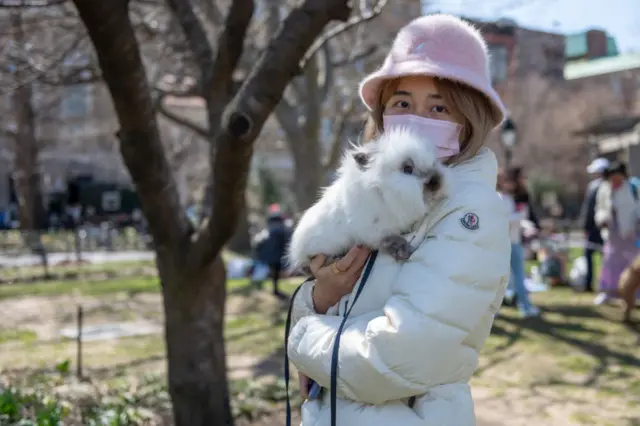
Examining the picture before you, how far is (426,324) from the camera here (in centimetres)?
161

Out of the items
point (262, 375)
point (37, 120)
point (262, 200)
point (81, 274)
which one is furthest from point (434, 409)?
point (262, 200)

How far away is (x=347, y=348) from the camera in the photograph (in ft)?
5.57

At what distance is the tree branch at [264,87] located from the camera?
3.43 m

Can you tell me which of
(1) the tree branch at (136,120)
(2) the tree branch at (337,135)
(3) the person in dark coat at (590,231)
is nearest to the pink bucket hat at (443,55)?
(1) the tree branch at (136,120)

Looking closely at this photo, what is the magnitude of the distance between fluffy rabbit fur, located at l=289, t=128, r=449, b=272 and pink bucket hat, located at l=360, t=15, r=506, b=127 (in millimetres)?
225

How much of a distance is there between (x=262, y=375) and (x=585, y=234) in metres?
6.75

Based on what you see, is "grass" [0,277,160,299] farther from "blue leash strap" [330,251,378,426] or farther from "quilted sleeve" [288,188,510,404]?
"quilted sleeve" [288,188,510,404]

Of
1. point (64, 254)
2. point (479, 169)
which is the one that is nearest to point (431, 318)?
point (479, 169)

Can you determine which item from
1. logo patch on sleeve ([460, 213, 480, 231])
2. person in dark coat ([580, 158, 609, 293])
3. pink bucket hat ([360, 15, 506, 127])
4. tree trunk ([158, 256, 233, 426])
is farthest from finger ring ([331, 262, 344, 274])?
person in dark coat ([580, 158, 609, 293])

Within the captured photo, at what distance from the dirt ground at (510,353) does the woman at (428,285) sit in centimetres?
350

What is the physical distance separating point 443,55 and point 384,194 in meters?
0.50

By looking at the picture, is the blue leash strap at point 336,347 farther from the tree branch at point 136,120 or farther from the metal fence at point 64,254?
the metal fence at point 64,254

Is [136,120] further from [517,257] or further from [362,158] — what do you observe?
[517,257]

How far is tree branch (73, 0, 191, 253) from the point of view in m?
3.17
